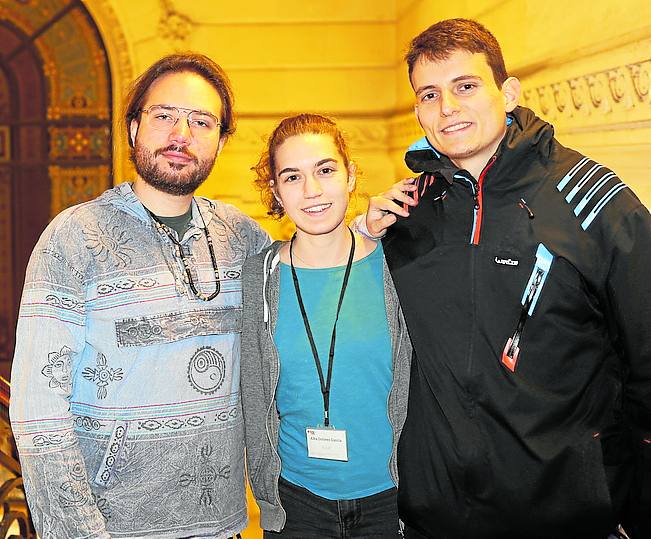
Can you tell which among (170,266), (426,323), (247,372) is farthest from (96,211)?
(426,323)

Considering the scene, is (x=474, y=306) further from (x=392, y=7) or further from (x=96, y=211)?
(x=392, y=7)

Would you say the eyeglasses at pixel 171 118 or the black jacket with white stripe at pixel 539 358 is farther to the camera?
the eyeglasses at pixel 171 118

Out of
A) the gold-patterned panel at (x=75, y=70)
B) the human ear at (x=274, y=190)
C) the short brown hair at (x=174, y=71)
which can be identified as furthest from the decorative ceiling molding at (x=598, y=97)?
the gold-patterned panel at (x=75, y=70)

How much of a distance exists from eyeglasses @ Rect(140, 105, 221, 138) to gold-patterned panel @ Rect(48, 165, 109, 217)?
4.46m

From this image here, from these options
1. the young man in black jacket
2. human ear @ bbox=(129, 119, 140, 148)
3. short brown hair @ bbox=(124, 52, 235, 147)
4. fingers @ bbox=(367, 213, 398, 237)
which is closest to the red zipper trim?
the young man in black jacket

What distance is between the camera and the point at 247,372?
197 cm

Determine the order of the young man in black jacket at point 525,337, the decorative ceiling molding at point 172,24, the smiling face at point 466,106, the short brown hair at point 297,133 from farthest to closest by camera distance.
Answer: the decorative ceiling molding at point 172,24 → the short brown hair at point 297,133 → the smiling face at point 466,106 → the young man in black jacket at point 525,337

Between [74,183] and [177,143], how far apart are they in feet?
15.3

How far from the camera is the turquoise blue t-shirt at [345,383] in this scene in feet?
6.28

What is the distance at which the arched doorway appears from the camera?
616 cm

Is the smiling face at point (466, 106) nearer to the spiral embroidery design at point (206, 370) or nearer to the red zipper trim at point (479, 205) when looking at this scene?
the red zipper trim at point (479, 205)

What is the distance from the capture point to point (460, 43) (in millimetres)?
1854

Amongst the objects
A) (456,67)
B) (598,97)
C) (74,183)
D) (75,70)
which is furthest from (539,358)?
(75,70)

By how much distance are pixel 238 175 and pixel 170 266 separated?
169 inches
